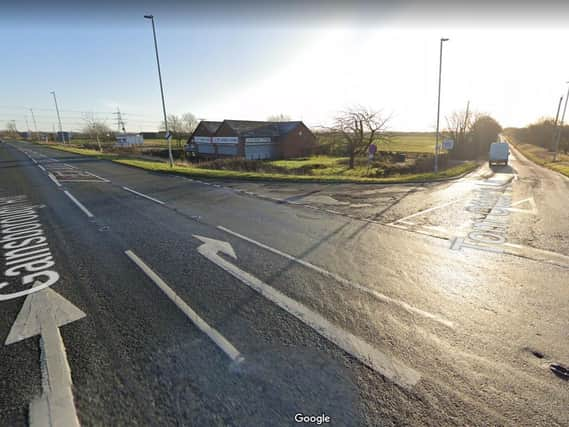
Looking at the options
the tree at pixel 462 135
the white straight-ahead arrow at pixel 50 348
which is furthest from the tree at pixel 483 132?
the white straight-ahead arrow at pixel 50 348

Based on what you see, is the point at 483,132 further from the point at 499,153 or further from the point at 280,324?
the point at 280,324

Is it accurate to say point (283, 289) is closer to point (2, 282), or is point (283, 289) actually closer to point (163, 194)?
point (2, 282)

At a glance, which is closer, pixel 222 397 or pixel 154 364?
pixel 222 397

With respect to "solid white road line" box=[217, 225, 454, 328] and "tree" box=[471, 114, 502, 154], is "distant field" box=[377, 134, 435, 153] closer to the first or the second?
"tree" box=[471, 114, 502, 154]

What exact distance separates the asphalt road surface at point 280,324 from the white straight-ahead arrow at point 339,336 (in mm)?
20

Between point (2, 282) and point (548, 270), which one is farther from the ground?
point (2, 282)

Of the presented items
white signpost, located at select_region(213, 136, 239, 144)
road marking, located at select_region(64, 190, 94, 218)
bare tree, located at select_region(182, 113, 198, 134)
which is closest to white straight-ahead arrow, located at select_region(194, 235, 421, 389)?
road marking, located at select_region(64, 190, 94, 218)

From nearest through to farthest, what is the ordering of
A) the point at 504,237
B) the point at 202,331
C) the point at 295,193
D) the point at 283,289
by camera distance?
the point at 202,331
the point at 283,289
the point at 504,237
the point at 295,193

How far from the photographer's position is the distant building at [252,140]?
3722 cm

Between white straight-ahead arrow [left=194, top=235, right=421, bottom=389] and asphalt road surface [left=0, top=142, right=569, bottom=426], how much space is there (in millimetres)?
20

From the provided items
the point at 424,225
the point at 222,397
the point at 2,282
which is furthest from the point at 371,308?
the point at 2,282

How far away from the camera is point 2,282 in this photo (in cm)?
405

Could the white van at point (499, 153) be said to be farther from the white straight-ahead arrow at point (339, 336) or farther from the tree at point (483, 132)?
the white straight-ahead arrow at point (339, 336)

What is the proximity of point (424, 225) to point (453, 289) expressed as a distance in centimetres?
378
